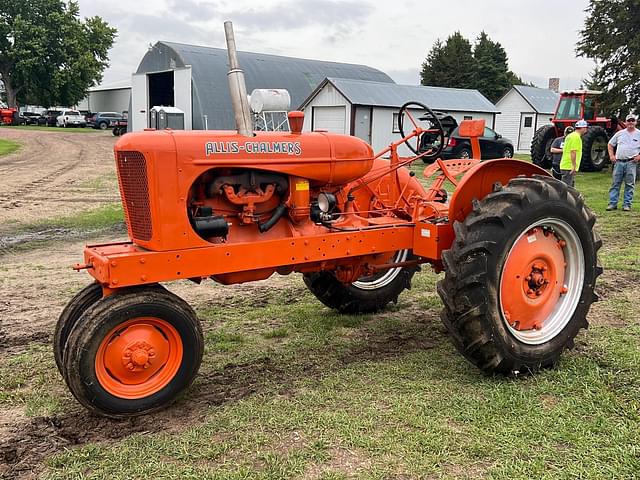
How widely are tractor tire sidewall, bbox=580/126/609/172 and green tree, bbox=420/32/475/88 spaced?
114 feet

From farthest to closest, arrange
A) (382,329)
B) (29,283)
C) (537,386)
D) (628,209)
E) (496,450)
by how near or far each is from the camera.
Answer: (628,209) < (29,283) < (382,329) < (537,386) < (496,450)

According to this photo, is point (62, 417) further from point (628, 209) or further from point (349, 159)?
point (628, 209)

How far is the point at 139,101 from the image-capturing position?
32750mm

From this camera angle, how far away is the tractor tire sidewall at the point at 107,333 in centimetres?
317

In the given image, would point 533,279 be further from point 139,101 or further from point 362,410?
point 139,101

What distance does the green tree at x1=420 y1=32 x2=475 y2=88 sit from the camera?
51.9m

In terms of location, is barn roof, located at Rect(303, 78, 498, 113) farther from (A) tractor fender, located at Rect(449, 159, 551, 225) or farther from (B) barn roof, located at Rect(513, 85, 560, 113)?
(A) tractor fender, located at Rect(449, 159, 551, 225)

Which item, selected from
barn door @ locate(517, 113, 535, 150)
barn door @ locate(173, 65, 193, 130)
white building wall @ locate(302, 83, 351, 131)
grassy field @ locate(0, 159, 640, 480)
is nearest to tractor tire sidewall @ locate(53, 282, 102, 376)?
grassy field @ locate(0, 159, 640, 480)

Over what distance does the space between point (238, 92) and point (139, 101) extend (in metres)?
31.1

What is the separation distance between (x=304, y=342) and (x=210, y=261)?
1373mm

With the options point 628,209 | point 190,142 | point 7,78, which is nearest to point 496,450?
point 190,142

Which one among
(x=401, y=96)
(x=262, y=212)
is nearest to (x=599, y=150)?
(x=401, y=96)

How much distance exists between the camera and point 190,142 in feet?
11.5

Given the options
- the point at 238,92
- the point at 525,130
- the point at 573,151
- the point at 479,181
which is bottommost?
the point at 479,181
